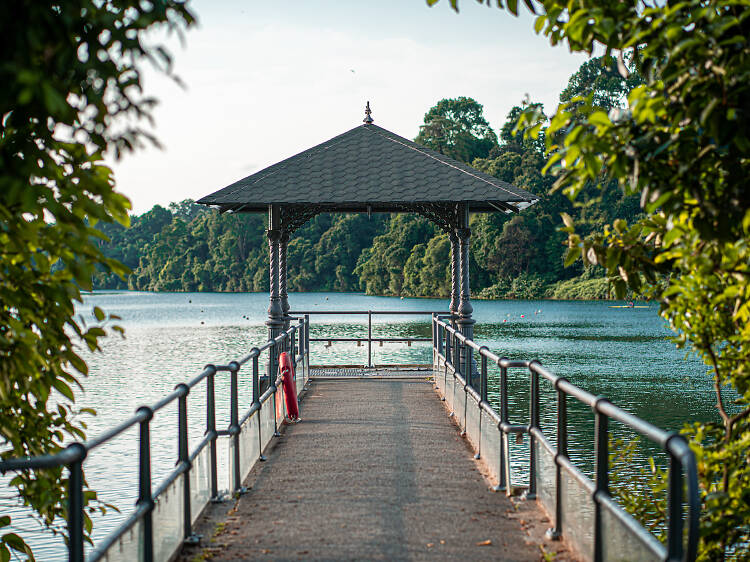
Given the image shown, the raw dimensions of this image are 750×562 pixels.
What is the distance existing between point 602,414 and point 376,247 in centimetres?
9585

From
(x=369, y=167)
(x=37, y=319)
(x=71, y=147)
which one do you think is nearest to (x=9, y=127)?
(x=71, y=147)

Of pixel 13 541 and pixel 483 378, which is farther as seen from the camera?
pixel 483 378

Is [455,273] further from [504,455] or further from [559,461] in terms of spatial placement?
[559,461]

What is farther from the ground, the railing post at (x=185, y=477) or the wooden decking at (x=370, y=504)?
the railing post at (x=185, y=477)

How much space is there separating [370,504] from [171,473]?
5.27ft

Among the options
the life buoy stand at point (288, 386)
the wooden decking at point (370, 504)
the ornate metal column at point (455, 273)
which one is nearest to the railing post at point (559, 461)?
the wooden decking at point (370, 504)

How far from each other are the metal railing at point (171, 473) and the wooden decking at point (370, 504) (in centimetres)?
20

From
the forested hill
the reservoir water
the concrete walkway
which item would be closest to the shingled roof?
the reservoir water

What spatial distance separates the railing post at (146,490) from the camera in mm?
4219

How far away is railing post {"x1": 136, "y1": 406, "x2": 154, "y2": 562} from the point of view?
4219 millimetres

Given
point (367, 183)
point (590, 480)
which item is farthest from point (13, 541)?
point (367, 183)

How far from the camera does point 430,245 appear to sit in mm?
85500

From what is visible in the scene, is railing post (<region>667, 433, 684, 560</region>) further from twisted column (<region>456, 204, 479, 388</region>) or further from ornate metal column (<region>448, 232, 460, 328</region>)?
ornate metal column (<region>448, 232, 460, 328</region>)

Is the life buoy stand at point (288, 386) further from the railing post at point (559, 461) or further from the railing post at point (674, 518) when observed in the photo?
the railing post at point (674, 518)
